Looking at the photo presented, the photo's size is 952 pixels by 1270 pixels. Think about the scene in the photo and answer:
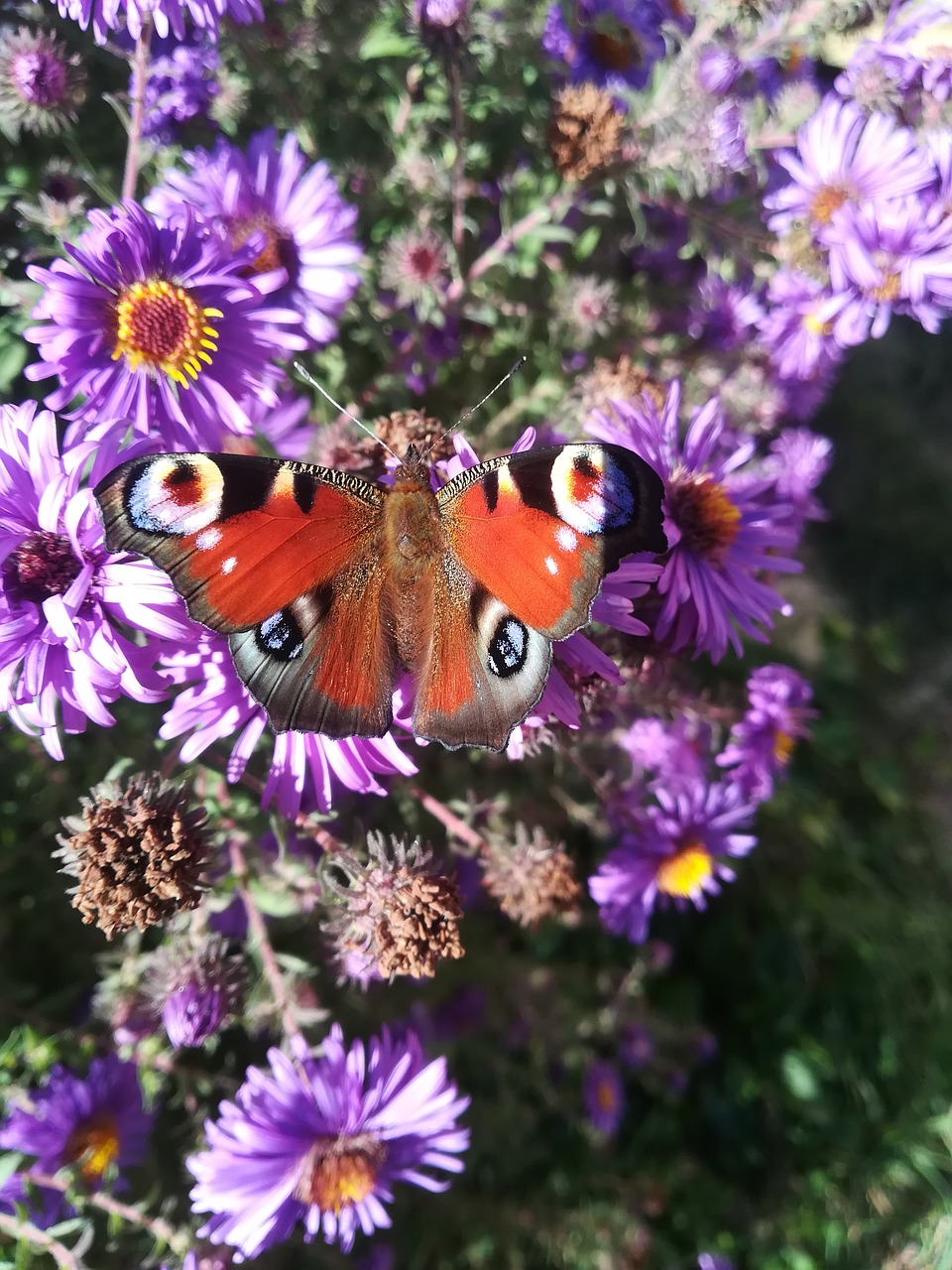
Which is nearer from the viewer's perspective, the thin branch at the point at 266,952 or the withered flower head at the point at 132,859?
the withered flower head at the point at 132,859

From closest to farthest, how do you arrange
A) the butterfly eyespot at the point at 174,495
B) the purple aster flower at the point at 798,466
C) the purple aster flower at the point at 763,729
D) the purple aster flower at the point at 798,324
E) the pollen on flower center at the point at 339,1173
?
the butterfly eyespot at the point at 174,495, the pollen on flower center at the point at 339,1173, the purple aster flower at the point at 763,729, the purple aster flower at the point at 798,324, the purple aster flower at the point at 798,466

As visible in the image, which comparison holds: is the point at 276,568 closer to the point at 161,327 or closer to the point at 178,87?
the point at 161,327

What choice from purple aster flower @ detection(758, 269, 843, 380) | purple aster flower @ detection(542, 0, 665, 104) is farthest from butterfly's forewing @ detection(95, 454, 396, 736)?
purple aster flower @ detection(542, 0, 665, 104)

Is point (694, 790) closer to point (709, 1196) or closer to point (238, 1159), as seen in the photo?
point (238, 1159)

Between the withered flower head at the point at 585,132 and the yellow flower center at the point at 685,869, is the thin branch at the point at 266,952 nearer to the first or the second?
the yellow flower center at the point at 685,869

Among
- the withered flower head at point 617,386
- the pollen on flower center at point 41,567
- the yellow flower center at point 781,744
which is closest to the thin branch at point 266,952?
the pollen on flower center at point 41,567

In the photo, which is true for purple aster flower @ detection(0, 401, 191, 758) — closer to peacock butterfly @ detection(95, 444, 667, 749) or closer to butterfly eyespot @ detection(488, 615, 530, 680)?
peacock butterfly @ detection(95, 444, 667, 749)

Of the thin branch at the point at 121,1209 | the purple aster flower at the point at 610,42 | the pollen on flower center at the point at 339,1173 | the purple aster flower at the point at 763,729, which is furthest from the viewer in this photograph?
the purple aster flower at the point at 610,42

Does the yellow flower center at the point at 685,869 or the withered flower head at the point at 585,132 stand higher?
the withered flower head at the point at 585,132

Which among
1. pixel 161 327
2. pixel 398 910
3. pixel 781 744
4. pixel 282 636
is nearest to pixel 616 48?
pixel 161 327
